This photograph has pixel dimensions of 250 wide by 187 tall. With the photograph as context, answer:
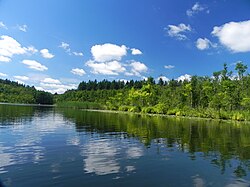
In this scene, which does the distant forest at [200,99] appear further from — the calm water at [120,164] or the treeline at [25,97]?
the treeline at [25,97]

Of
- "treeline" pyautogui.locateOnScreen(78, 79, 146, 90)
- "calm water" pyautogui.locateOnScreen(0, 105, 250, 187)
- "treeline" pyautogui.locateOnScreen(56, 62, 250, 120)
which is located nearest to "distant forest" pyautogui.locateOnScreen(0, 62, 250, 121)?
"treeline" pyautogui.locateOnScreen(56, 62, 250, 120)

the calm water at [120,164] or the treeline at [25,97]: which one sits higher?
→ the treeline at [25,97]

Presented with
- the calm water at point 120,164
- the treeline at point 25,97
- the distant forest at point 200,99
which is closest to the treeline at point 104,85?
the treeline at point 25,97

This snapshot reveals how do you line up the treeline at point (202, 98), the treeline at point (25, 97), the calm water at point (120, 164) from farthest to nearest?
the treeline at point (25, 97)
the treeline at point (202, 98)
the calm water at point (120, 164)

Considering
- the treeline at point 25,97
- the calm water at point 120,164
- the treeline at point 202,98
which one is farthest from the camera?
the treeline at point 25,97

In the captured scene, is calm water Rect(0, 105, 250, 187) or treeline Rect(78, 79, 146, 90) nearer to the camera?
calm water Rect(0, 105, 250, 187)

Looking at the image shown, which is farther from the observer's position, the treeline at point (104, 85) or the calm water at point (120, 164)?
the treeline at point (104, 85)

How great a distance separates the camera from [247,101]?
48.5 metres

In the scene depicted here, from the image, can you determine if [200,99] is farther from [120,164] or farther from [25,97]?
[25,97]

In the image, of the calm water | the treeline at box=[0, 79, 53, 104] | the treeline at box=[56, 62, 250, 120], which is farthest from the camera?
the treeline at box=[0, 79, 53, 104]

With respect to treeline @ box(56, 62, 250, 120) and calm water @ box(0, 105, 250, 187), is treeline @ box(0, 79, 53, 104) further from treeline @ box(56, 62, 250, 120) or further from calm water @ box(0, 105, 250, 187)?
calm water @ box(0, 105, 250, 187)

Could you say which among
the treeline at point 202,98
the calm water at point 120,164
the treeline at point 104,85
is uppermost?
the treeline at point 104,85

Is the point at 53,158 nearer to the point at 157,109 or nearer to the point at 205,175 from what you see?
the point at 205,175

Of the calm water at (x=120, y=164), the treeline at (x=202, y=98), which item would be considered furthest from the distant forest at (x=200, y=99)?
the calm water at (x=120, y=164)
